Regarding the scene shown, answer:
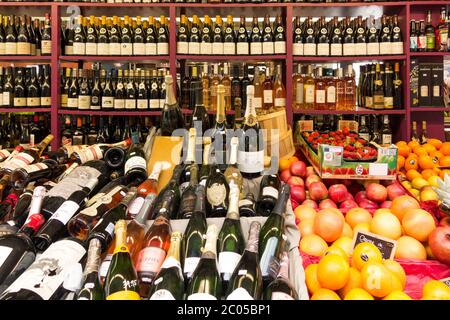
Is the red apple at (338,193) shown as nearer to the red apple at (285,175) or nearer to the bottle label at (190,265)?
the red apple at (285,175)

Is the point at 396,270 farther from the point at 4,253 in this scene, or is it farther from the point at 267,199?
the point at 4,253

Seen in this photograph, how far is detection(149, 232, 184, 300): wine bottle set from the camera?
96 cm

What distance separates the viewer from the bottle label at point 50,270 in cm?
95

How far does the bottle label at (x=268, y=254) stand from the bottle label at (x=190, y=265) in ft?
0.50

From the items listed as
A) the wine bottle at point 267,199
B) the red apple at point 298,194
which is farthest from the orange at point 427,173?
the wine bottle at point 267,199

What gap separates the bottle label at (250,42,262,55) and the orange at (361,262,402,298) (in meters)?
2.81

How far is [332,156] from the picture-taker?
176cm

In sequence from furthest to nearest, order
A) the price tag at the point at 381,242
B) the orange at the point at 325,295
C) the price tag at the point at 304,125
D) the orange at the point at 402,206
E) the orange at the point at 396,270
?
1. the price tag at the point at 304,125
2. the orange at the point at 402,206
3. the price tag at the point at 381,242
4. the orange at the point at 396,270
5. the orange at the point at 325,295

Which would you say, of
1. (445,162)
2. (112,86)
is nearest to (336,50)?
(445,162)

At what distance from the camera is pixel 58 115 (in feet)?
12.1

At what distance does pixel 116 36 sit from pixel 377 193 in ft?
9.11

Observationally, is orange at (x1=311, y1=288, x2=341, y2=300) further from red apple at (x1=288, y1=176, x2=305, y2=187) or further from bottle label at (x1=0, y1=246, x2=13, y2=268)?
red apple at (x1=288, y1=176, x2=305, y2=187)

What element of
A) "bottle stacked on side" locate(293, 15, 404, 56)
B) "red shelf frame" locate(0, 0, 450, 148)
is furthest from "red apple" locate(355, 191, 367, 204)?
"bottle stacked on side" locate(293, 15, 404, 56)
